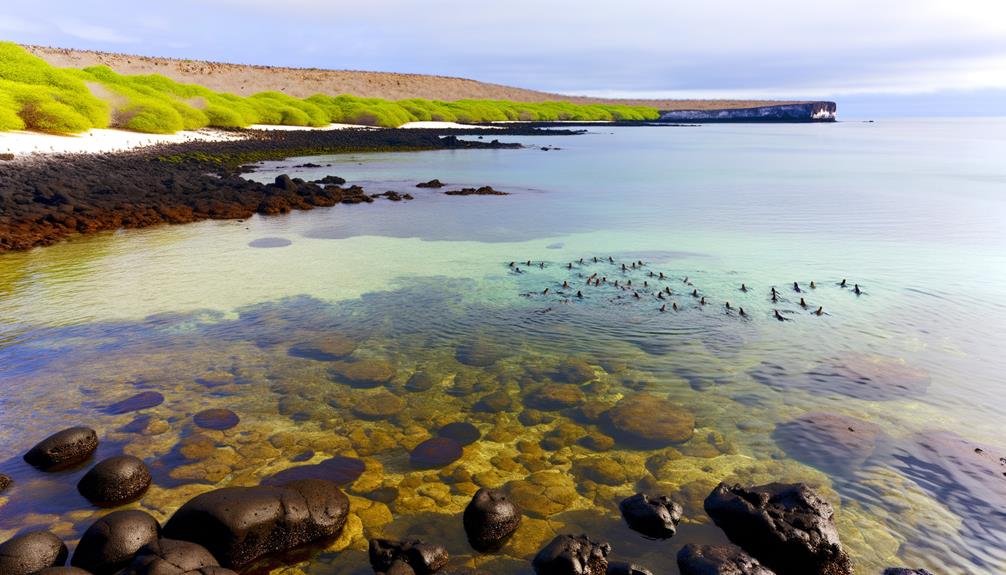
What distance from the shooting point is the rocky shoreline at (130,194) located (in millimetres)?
20469

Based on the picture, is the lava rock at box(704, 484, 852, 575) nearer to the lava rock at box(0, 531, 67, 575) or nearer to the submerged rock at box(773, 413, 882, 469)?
the submerged rock at box(773, 413, 882, 469)

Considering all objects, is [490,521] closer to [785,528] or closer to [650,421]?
[785,528]

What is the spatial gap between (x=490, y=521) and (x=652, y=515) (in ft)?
5.73

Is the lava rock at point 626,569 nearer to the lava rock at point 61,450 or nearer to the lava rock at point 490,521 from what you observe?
the lava rock at point 490,521

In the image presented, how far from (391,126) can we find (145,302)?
8567 centimetres

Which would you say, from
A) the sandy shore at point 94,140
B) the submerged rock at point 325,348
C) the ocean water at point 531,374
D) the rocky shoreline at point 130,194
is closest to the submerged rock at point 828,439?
the ocean water at point 531,374

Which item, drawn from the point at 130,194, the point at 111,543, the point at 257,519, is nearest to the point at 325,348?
the point at 257,519

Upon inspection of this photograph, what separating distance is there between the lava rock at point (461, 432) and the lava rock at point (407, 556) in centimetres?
232

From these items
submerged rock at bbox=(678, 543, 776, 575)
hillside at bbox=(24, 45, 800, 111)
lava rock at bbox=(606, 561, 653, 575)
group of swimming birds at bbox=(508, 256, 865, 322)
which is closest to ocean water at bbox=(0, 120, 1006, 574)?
group of swimming birds at bbox=(508, 256, 865, 322)

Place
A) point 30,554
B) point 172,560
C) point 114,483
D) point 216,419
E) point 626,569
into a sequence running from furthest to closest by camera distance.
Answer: point 216,419
point 114,483
point 626,569
point 30,554
point 172,560

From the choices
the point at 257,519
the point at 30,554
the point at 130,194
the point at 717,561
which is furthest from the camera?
the point at 130,194

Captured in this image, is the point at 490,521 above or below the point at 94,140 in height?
below

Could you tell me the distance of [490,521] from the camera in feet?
19.3

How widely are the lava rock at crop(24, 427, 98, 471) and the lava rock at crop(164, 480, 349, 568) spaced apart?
2.59 m
